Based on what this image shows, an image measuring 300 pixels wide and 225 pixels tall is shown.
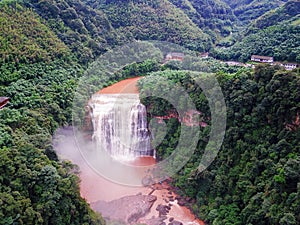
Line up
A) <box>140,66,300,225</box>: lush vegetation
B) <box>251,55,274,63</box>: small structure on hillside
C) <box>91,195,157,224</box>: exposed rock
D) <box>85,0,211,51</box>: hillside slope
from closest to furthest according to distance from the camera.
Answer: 1. <box>140,66,300,225</box>: lush vegetation
2. <box>91,195,157,224</box>: exposed rock
3. <box>251,55,274,63</box>: small structure on hillside
4. <box>85,0,211,51</box>: hillside slope

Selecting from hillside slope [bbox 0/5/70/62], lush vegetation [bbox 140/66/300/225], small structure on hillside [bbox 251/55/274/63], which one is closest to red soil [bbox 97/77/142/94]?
hillside slope [bbox 0/5/70/62]

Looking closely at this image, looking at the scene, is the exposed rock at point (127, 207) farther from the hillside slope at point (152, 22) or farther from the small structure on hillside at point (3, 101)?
the hillside slope at point (152, 22)

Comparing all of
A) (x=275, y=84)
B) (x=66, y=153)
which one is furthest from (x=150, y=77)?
(x=275, y=84)

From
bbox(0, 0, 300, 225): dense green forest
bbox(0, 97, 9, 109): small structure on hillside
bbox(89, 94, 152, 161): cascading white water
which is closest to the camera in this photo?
bbox(0, 0, 300, 225): dense green forest

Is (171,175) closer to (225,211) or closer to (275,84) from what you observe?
(225,211)

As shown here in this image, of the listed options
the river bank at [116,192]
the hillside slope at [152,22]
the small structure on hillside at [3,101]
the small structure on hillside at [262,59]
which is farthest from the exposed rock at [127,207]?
the hillside slope at [152,22]

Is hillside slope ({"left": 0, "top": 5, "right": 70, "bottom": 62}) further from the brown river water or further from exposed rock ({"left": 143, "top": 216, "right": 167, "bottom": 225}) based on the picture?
exposed rock ({"left": 143, "top": 216, "right": 167, "bottom": 225})
